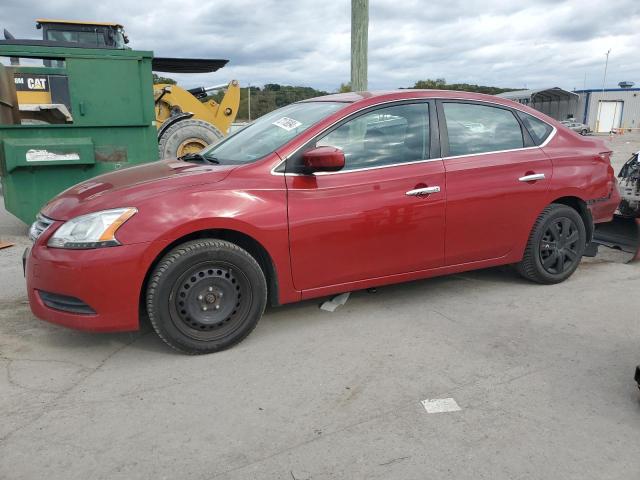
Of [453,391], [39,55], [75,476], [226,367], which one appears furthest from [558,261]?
[39,55]

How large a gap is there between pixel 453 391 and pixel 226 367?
4.45 ft

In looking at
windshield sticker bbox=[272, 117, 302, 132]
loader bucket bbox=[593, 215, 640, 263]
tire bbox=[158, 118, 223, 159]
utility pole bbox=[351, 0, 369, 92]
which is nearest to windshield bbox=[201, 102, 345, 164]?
windshield sticker bbox=[272, 117, 302, 132]

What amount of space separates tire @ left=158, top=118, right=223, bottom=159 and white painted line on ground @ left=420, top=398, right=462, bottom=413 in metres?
7.08

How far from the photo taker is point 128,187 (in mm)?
3301

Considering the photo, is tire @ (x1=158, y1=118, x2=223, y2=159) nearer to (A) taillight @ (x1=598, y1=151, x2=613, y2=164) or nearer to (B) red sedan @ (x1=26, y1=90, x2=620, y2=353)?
(B) red sedan @ (x1=26, y1=90, x2=620, y2=353)

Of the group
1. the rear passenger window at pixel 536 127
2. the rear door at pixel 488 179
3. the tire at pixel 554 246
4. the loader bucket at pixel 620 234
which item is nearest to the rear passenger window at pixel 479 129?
the rear door at pixel 488 179

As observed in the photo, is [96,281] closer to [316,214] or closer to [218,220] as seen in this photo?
[218,220]

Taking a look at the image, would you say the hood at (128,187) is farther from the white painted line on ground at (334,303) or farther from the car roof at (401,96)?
the white painted line on ground at (334,303)

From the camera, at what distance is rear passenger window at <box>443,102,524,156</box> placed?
413cm

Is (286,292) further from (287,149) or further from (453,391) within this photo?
(453,391)

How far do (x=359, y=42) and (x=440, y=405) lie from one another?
5.36m

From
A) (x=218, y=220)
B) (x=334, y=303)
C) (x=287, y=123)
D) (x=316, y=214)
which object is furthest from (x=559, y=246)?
(x=218, y=220)

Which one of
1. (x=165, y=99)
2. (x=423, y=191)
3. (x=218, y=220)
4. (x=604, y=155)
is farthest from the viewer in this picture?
(x=165, y=99)

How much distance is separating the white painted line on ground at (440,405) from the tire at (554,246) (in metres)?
2.13
